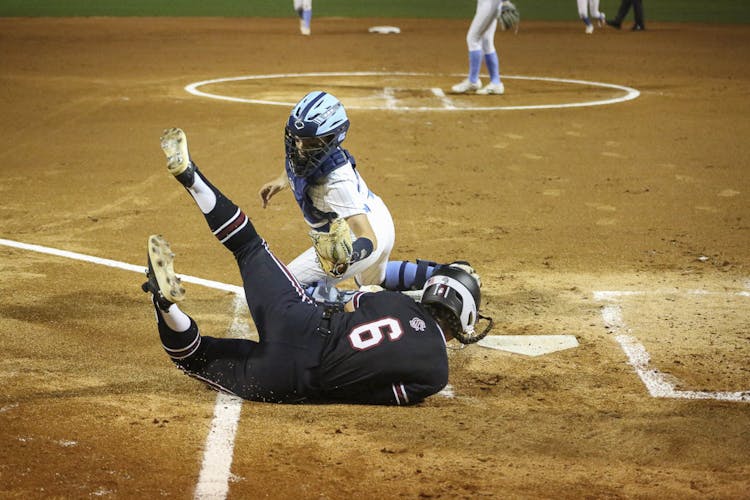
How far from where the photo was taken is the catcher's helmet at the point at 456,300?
5619 mm

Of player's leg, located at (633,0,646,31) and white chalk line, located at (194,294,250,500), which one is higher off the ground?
white chalk line, located at (194,294,250,500)

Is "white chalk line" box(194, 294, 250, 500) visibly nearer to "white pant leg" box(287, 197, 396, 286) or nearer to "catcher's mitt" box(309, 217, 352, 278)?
"catcher's mitt" box(309, 217, 352, 278)

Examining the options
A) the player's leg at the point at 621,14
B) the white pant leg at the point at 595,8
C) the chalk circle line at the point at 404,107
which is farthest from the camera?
the player's leg at the point at 621,14

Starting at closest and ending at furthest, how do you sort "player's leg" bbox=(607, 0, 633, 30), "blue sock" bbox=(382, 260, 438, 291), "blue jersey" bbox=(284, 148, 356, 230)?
1. "blue jersey" bbox=(284, 148, 356, 230)
2. "blue sock" bbox=(382, 260, 438, 291)
3. "player's leg" bbox=(607, 0, 633, 30)

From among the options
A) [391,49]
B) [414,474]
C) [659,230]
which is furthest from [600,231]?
[391,49]

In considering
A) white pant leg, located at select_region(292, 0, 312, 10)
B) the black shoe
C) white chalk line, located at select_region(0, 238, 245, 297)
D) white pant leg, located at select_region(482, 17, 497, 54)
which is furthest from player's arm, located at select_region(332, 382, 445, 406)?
the black shoe

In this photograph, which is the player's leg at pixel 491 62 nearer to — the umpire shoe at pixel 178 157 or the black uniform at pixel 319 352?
the umpire shoe at pixel 178 157

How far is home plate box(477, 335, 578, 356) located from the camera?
21.4 feet

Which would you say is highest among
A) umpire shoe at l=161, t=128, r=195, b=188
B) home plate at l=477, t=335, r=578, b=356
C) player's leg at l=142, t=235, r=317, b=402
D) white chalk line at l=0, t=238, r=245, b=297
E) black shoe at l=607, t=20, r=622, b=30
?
umpire shoe at l=161, t=128, r=195, b=188

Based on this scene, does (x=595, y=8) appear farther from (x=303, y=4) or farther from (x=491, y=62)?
(x=491, y=62)

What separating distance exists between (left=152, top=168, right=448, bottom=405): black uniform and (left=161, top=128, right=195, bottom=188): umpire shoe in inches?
26.5

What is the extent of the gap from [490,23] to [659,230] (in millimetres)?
7593

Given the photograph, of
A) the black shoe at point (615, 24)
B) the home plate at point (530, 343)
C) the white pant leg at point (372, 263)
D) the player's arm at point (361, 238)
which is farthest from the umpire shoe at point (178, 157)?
the black shoe at point (615, 24)

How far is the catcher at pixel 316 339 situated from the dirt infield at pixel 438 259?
15cm
